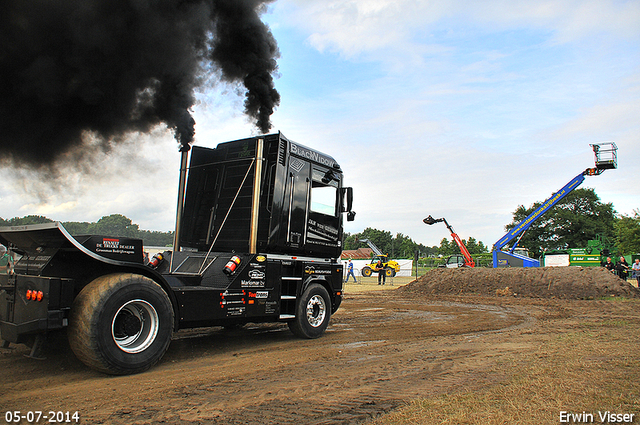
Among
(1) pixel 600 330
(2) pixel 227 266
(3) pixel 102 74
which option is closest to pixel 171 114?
(3) pixel 102 74

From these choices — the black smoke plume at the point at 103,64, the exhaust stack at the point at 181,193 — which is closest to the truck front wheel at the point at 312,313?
the exhaust stack at the point at 181,193

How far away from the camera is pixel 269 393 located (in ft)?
14.4

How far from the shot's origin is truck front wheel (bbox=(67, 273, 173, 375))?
458 centimetres

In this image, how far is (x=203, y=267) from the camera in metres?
6.75

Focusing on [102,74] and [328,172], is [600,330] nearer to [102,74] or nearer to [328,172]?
[328,172]

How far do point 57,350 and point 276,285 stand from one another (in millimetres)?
3105

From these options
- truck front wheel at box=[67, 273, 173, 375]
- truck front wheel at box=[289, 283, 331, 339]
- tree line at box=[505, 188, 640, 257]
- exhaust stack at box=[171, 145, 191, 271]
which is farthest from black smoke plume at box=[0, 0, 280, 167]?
tree line at box=[505, 188, 640, 257]

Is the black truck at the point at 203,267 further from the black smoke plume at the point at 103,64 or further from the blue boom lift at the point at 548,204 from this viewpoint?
the blue boom lift at the point at 548,204

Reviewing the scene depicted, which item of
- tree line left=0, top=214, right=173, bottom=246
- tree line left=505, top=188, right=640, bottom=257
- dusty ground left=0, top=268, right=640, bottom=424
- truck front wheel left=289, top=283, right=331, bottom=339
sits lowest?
dusty ground left=0, top=268, right=640, bottom=424

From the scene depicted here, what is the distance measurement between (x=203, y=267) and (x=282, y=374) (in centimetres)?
235

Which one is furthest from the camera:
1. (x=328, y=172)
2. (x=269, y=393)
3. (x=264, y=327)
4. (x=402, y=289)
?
(x=402, y=289)

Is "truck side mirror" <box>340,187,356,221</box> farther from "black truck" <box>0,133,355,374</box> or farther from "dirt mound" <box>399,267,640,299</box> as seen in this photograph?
"dirt mound" <box>399,267,640,299</box>

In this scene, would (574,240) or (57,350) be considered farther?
(574,240)

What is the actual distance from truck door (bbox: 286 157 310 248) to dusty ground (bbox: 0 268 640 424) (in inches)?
70.8
